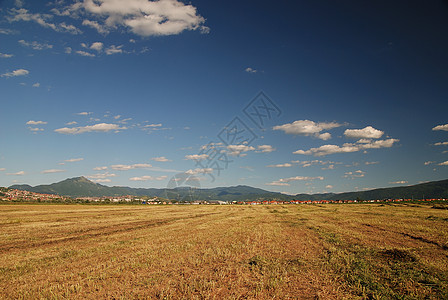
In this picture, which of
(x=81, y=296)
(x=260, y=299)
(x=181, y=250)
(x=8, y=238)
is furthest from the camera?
(x=8, y=238)

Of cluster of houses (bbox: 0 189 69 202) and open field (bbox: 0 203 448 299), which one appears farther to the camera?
cluster of houses (bbox: 0 189 69 202)

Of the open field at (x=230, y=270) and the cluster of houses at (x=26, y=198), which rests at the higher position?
the open field at (x=230, y=270)

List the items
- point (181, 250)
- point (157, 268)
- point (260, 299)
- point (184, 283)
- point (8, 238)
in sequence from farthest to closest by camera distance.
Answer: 1. point (8, 238)
2. point (181, 250)
3. point (157, 268)
4. point (184, 283)
5. point (260, 299)

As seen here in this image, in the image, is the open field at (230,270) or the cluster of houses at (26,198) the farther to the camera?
the cluster of houses at (26,198)

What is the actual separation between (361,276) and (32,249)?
54.8ft

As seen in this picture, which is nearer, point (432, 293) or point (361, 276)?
point (432, 293)

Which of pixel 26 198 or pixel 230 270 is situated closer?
pixel 230 270

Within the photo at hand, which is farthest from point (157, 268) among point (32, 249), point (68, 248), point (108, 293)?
point (32, 249)

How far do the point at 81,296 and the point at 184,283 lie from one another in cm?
303

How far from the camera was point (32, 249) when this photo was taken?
45.8ft

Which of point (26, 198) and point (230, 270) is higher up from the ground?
point (230, 270)

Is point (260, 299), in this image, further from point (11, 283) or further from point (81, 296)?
point (11, 283)

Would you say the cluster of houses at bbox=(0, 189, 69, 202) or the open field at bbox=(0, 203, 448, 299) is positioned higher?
the open field at bbox=(0, 203, 448, 299)

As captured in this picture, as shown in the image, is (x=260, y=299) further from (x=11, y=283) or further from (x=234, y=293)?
(x=11, y=283)
